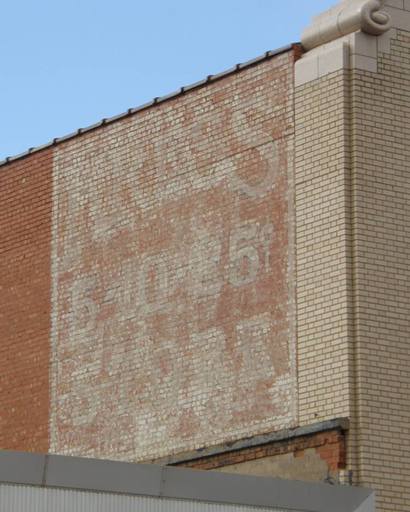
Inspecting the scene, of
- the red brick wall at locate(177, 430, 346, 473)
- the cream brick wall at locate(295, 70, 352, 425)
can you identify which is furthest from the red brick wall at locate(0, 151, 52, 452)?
the cream brick wall at locate(295, 70, 352, 425)

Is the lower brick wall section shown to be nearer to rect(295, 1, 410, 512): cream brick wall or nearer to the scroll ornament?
rect(295, 1, 410, 512): cream brick wall

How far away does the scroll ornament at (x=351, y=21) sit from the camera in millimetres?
25359

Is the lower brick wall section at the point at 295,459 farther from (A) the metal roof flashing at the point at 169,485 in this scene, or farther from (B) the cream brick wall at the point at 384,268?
(A) the metal roof flashing at the point at 169,485

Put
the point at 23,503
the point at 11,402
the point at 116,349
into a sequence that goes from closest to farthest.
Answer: the point at 23,503 < the point at 116,349 < the point at 11,402

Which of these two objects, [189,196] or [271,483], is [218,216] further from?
[271,483]

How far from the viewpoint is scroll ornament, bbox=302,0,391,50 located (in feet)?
83.2

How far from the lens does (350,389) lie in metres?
24.0

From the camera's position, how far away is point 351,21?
83.4 ft

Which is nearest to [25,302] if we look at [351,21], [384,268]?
[384,268]

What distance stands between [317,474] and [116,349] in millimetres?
5119

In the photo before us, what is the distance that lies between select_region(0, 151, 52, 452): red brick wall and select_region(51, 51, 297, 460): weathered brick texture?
1.09 ft

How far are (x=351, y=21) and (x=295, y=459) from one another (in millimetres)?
6381

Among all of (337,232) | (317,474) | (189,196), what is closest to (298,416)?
(317,474)

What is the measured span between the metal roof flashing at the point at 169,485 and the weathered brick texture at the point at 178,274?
3.13m
